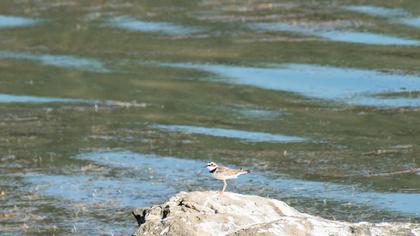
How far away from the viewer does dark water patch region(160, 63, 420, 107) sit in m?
14.8

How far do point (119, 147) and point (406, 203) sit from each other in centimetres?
390

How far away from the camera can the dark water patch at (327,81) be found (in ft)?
48.7

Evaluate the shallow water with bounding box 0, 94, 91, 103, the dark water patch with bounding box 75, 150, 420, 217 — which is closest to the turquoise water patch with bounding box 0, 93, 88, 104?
the shallow water with bounding box 0, 94, 91, 103

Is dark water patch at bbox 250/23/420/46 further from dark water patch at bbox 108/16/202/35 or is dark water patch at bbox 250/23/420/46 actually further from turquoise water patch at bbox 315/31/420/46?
dark water patch at bbox 108/16/202/35

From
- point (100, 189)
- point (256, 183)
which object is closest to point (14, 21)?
point (100, 189)

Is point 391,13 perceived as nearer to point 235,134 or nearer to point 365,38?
point 365,38

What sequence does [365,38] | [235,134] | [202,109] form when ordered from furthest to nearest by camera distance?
[365,38] < [202,109] < [235,134]

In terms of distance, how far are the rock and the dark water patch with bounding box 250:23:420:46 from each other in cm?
952

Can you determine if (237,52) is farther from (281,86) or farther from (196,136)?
(196,136)

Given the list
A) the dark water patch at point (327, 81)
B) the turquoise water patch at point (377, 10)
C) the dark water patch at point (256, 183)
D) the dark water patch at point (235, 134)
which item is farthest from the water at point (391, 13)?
the dark water patch at point (256, 183)

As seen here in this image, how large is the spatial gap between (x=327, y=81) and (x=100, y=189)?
4.97 meters

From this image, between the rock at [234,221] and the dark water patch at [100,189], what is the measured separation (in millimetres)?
3228

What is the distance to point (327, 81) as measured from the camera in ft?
51.6

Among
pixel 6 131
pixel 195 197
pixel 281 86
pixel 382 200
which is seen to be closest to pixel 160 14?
pixel 281 86
